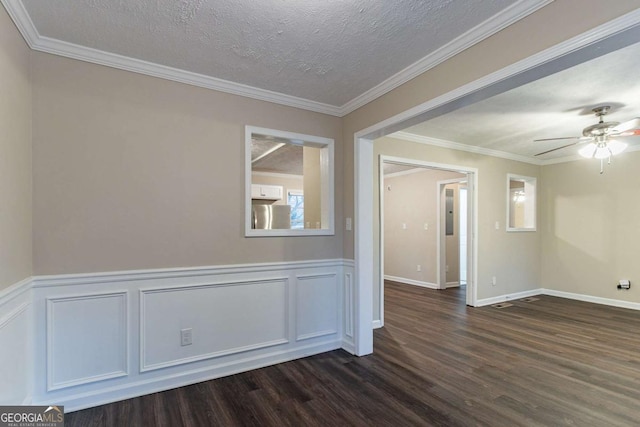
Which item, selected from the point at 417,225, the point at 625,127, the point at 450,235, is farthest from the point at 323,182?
the point at 450,235

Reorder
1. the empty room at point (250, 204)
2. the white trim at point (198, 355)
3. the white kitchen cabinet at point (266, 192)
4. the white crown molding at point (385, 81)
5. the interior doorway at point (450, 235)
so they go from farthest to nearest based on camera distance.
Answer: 1. the white kitchen cabinet at point (266, 192)
2. the interior doorway at point (450, 235)
3. the white trim at point (198, 355)
4. the empty room at point (250, 204)
5. the white crown molding at point (385, 81)

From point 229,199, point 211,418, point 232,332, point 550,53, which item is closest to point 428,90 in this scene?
point 550,53

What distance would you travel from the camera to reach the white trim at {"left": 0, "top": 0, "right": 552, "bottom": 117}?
173 cm

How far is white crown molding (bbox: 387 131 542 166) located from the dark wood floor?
2.43m

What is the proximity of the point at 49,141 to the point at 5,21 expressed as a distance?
2.29ft

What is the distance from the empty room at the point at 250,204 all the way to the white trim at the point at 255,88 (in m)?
0.01

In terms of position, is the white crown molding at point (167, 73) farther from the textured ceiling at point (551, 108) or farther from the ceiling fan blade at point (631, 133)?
the ceiling fan blade at point (631, 133)

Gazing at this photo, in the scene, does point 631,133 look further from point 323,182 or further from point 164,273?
point 164,273

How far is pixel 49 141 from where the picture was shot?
81.8 inches

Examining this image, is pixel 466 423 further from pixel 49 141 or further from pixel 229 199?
pixel 49 141

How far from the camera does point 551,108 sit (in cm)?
324

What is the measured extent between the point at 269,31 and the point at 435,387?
2789mm

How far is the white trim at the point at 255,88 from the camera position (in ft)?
5.68

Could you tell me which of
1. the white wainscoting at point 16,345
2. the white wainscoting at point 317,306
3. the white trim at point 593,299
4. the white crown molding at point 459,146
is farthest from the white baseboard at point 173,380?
the white trim at point 593,299
